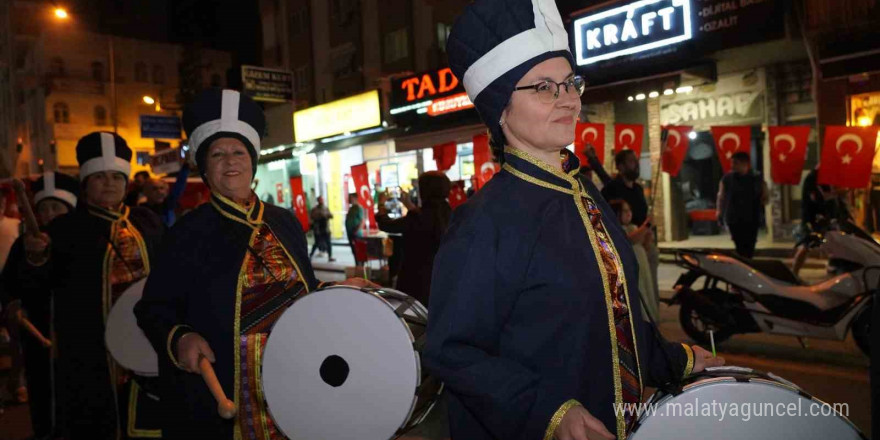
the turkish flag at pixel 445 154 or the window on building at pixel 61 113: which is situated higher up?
the window on building at pixel 61 113

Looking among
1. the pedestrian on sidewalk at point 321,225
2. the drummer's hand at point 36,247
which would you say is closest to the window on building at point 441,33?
the pedestrian on sidewalk at point 321,225

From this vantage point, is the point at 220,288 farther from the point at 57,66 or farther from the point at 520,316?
the point at 57,66

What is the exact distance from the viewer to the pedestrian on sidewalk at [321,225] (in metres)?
17.4

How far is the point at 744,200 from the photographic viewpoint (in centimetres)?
858

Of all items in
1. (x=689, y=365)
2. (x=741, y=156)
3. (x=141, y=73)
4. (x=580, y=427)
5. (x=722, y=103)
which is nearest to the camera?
(x=580, y=427)

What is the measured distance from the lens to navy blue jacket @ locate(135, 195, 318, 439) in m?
2.45

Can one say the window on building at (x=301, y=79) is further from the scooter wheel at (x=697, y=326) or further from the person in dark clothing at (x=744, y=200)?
the scooter wheel at (x=697, y=326)

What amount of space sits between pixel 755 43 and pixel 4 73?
130ft

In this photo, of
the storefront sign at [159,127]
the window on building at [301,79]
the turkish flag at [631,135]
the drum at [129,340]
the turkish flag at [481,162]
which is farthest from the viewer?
the window on building at [301,79]

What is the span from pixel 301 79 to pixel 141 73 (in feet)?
70.8

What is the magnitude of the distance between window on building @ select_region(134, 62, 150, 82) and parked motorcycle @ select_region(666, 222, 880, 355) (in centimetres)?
4526

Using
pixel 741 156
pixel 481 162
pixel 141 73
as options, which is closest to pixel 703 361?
pixel 741 156

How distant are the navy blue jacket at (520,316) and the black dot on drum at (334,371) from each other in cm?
54

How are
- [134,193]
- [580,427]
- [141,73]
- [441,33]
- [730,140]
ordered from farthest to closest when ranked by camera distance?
1. [141,73]
2. [441,33]
3. [730,140]
4. [134,193]
5. [580,427]
